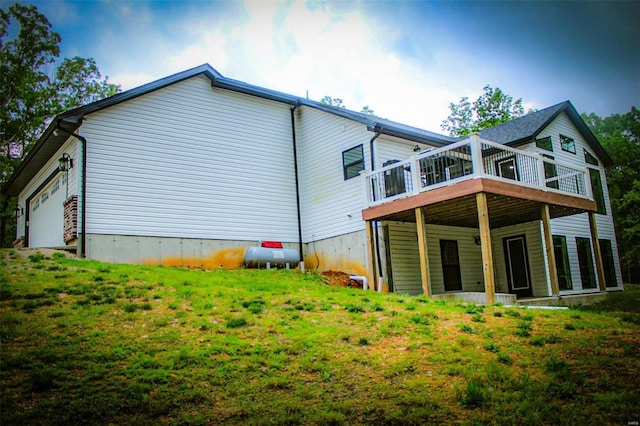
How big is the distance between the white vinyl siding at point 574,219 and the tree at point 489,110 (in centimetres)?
1517

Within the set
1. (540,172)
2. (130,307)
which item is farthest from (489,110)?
(130,307)

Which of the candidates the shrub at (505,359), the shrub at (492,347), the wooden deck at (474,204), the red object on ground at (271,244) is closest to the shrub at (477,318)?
the shrub at (492,347)

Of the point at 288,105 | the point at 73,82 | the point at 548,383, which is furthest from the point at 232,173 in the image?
the point at 73,82

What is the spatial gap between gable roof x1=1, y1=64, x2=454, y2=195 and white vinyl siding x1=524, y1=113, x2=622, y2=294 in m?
4.48

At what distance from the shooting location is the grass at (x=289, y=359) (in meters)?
5.46

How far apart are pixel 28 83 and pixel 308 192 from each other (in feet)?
54.9

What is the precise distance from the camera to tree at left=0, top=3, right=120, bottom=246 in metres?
24.2

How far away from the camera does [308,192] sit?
1827 cm

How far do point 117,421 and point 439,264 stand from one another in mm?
13644

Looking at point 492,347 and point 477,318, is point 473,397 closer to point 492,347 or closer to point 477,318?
point 492,347

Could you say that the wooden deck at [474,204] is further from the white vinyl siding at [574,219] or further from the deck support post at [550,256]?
the white vinyl siding at [574,219]

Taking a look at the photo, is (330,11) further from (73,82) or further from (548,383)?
(73,82)

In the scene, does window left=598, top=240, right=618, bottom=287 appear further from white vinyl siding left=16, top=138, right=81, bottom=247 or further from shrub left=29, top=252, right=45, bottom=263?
shrub left=29, top=252, right=45, bottom=263

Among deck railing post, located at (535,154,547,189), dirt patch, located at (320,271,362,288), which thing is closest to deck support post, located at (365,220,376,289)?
dirt patch, located at (320,271,362,288)
